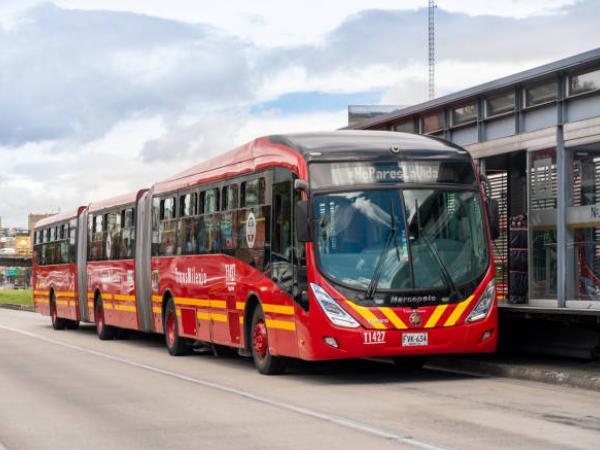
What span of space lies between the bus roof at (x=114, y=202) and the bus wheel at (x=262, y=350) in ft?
32.6

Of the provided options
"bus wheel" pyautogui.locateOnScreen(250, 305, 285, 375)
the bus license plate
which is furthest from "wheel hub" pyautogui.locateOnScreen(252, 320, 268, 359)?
the bus license plate

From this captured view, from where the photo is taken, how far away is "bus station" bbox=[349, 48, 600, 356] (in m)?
15.6

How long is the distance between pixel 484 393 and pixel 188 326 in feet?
27.7

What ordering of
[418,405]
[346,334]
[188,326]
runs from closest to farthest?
[418,405]
[346,334]
[188,326]

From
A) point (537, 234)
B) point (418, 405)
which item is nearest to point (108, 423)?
point (418, 405)

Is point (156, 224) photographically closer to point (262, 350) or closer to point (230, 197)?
point (230, 197)

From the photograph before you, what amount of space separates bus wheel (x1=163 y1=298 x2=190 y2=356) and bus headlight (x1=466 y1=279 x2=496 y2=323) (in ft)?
26.0

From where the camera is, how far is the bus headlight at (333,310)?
601 inches

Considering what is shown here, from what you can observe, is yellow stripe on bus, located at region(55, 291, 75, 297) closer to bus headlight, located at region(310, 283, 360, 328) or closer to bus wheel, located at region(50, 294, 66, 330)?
bus wheel, located at region(50, 294, 66, 330)

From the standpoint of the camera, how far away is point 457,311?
51.5ft

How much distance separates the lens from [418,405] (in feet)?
42.5

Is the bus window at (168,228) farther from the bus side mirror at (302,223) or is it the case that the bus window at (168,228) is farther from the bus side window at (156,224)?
the bus side mirror at (302,223)

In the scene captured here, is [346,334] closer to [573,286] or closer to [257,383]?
[257,383]

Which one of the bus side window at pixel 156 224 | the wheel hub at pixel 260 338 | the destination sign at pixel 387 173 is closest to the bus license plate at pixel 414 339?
the destination sign at pixel 387 173
